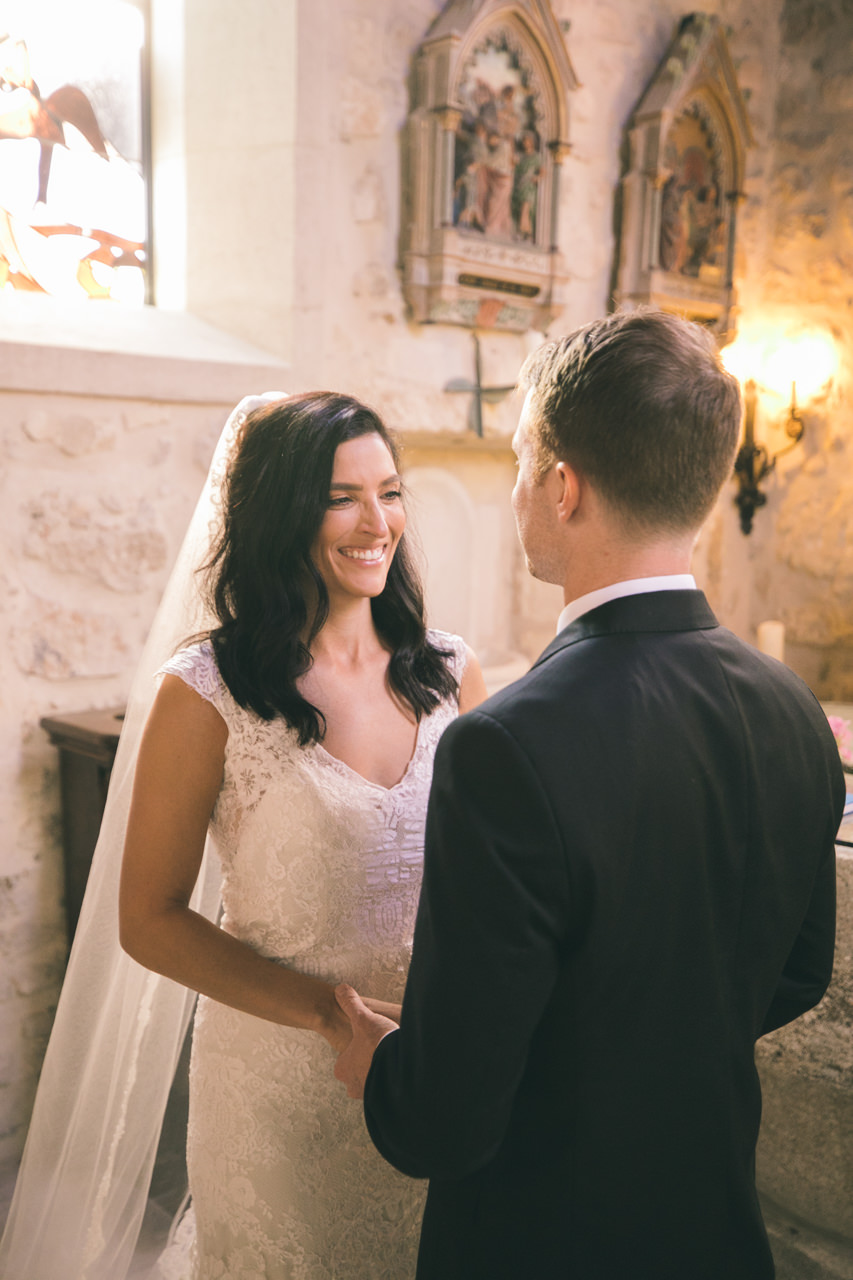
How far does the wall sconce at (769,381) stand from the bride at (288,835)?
4142 millimetres

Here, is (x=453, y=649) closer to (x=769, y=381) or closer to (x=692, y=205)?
(x=692, y=205)

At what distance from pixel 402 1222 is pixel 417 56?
361cm

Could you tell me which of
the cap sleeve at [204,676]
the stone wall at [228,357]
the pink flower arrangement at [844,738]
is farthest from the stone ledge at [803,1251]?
the stone wall at [228,357]

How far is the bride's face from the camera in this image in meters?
1.68

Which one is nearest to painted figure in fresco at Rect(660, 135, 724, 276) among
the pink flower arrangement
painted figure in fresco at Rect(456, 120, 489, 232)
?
painted figure in fresco at Rect(456, 120, 489, 232)

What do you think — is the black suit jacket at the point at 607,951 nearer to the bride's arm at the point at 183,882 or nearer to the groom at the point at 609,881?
the groom at the point at 609,881

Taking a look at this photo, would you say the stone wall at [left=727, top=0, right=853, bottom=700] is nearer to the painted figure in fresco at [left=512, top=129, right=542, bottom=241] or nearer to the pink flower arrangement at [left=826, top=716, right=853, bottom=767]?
the painted figure in fresco at [left=512, top=129, right=542, bottom=241]

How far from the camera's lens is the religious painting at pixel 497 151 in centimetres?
379

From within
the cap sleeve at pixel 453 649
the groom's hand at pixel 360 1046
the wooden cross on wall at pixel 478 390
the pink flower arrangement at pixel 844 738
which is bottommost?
the groom's hand at pixel 360 1046

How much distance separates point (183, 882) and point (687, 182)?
4.43 metres

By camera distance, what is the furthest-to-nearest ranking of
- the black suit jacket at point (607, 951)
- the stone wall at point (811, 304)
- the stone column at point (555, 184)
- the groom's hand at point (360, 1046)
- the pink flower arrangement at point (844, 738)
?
the stone wall at point (811, 304) → the stone column at point (555, 184) → the pink flower arrangement at point (844, 738) → the groom's hand at point (360, 1046) → the black suit jacket at point (607, 951)

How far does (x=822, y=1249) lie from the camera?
2.05m

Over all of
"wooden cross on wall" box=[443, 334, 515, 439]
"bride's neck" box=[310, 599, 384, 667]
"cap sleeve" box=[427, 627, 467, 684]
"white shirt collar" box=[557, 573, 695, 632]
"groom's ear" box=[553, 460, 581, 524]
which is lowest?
"cap sleeve" box=[427, 627, 467, 684]

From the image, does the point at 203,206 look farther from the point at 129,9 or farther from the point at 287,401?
the point at 287,401
